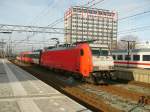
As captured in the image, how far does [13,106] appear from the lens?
35.5 feet

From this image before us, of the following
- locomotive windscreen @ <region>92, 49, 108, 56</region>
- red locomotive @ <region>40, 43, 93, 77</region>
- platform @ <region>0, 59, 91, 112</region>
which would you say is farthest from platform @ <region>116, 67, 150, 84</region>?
platform @ <region>0, 59, 91, 112</region>

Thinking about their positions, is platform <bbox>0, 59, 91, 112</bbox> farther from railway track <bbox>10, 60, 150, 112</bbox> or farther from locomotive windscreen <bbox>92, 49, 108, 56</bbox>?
locomotive windscreen <bbox>92, 49, 108, 56</bbox>

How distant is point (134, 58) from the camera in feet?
118

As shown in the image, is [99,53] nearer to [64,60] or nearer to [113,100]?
[64,60]

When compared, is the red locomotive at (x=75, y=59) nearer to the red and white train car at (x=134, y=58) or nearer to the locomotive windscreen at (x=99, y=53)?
the locomotive windscreen at (x=99, y=53)

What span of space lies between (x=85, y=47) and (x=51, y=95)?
711cm

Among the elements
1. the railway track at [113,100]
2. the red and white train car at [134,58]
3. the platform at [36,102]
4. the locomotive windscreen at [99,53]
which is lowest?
the railway track at [113,100]

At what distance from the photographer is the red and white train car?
109 ft

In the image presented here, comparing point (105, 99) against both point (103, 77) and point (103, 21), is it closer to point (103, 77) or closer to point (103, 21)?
point (103, 77)

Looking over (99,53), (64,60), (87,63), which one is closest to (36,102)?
(87,63)

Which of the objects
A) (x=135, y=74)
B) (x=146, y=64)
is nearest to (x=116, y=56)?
(x=146, y=64)

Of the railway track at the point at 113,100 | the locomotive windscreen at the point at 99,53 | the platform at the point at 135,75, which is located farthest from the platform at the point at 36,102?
the platform at the point at 135,75

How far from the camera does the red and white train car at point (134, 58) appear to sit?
33312 mm

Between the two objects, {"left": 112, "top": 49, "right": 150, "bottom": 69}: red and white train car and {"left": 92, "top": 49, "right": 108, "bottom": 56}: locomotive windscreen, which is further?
{"left": 112, "top": 49, "right": 150, "bottom": 69}: red and white train car
